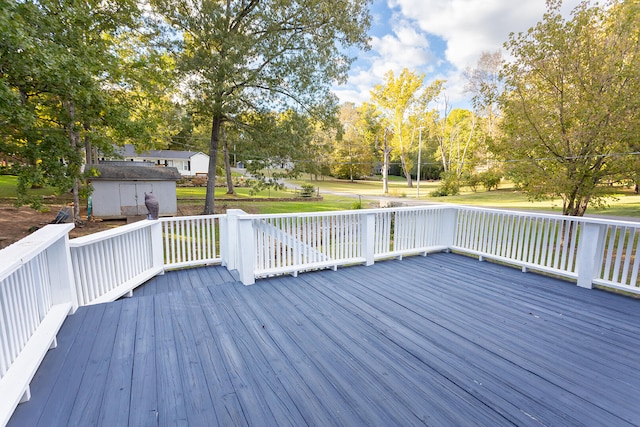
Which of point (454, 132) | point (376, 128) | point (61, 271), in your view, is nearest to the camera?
point (61, 271)

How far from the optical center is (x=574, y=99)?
6012 millimetres

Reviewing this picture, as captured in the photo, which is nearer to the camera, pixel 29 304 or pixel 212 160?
pixel 29 304

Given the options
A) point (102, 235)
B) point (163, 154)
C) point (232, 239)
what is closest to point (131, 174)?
point (232, 239)

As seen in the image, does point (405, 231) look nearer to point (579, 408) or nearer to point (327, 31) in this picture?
point (579, 408)

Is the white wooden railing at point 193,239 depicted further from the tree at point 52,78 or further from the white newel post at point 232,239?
the tree at point 52,78

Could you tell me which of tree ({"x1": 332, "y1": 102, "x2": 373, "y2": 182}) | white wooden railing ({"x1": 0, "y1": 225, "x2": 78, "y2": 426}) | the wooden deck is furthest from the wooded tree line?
tree ({"x1": 332, "y1": 102, "x2": 373, "y2": 182})

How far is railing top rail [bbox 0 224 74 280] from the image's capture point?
155 centimetres

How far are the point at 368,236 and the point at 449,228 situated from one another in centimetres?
178

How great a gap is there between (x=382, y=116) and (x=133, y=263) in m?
25.9

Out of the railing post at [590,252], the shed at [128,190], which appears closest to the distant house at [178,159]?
the shed at [128,190]

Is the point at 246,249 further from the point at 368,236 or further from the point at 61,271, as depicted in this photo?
the point at 368,236

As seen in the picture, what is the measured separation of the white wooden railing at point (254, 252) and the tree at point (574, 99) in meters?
2.75

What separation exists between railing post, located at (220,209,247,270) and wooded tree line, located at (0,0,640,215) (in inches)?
174

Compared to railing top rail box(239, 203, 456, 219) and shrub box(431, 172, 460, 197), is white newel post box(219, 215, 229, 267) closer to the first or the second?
railing top rail box(239, 203, 456, 219)
